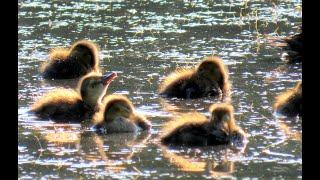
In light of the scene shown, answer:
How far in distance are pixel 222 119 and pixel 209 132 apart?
0.13 meters

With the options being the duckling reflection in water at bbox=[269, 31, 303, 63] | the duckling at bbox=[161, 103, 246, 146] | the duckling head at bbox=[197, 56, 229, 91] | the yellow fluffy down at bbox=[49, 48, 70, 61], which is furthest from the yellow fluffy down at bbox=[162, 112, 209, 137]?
the duckling reflection in water at bbox=[269, 31, 303, 63]

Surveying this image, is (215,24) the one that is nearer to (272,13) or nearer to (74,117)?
(272,13)

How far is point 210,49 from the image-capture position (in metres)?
12.1

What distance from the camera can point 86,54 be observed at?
11234mm

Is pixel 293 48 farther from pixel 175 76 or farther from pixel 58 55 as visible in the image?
pixel 58 55

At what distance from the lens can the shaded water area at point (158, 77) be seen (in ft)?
24.0

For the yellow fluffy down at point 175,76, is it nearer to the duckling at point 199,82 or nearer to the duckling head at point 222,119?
the duckling at point 199,82

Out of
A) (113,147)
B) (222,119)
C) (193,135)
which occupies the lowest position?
(113,147)

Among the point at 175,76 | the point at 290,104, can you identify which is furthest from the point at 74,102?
the point at 290,104

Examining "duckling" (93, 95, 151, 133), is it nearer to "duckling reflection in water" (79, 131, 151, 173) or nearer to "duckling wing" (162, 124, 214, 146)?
"duckling reflection in water" (79, 131, 151, 173)

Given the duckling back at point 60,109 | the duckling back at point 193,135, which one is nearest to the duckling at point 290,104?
the duckling back at point 193,135

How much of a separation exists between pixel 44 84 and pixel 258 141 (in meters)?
3.25

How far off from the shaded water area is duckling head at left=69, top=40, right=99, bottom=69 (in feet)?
0.67

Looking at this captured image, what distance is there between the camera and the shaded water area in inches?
288
